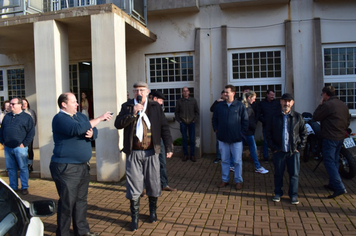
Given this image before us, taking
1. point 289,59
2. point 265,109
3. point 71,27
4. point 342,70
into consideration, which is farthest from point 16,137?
point 342,70

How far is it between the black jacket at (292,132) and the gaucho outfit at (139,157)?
202 centimetres

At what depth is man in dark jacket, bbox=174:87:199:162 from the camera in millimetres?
7883

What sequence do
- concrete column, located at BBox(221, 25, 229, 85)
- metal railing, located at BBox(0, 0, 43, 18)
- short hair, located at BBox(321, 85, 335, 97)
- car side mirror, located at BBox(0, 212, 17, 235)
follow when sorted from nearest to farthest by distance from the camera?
1. car side mirror, located at BBox(0, 212, 17, 235)
2. short hair, located at BBox(321, 85, 335, 97)
3. metal railing, located at BBox(0, 0, 43, 18)
4. concrete column, located at BBox(221, 25, 229, 85)

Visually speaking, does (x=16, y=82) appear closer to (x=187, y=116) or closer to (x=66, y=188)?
(x=187, y=116)

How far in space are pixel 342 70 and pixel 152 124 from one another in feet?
22.0

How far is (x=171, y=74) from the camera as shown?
30.3ft

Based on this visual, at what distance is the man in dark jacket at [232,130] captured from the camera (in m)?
5.46

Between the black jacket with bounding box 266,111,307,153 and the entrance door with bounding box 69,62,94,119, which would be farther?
the entrance door with bounding box 69,62,94,119

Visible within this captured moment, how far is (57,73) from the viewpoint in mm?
6504

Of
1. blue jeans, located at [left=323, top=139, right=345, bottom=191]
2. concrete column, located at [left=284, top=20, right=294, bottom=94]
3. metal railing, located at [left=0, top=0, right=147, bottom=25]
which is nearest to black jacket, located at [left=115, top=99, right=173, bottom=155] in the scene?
blue jeans, located at [left=323, top=139, right=345, bottom=191]

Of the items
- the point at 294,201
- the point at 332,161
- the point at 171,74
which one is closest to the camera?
the point at 294,201

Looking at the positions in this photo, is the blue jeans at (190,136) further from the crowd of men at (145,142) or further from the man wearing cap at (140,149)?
the man wearing cap at (140,149)

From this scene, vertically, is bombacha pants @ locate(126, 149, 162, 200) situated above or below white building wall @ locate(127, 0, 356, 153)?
below

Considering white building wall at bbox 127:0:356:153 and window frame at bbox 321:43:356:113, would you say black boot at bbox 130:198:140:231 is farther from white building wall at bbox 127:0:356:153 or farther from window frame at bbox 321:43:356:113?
window frame at bbox 321:43:356:113
